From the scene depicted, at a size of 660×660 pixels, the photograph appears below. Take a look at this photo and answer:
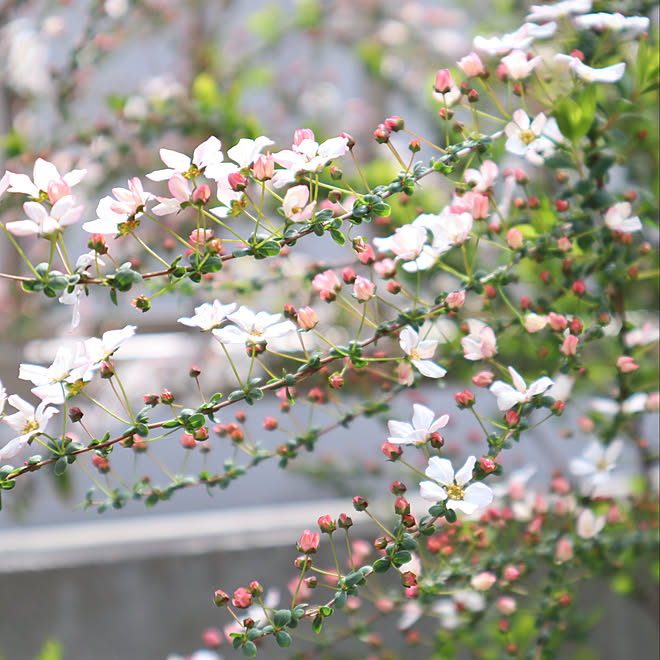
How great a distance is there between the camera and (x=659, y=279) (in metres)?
1.04

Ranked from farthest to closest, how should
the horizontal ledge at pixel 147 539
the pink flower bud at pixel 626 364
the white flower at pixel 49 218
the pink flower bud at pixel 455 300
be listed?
the horizontal ledge at pixel 147 539
the pink flower bud at pixel 626 364
the pink flower bud at pixel 455 300
the white flower at pixel 49 218

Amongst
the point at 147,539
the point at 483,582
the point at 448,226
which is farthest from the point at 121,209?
the point at 147,539

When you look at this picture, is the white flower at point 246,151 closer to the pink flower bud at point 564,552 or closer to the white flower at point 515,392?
the white flower at point 515,392

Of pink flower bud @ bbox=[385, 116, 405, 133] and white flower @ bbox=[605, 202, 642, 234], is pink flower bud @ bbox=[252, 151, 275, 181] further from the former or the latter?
white flower @ bbox=[605, 202, 642, 234]

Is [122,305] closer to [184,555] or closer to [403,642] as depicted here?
[184,555]

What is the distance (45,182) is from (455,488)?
1.13 ft

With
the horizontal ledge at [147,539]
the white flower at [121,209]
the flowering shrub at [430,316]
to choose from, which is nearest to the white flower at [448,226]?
the flowering shrub at [430,316]

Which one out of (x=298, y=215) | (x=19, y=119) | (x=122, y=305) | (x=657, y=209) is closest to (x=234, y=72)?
(x=19, y=119)

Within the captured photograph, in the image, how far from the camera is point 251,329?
1.71 ft

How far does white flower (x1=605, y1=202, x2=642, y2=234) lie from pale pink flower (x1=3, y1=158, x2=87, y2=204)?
18.1 inches

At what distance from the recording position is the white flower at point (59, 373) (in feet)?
1.59

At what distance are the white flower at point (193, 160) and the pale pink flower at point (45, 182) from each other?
0.17ft

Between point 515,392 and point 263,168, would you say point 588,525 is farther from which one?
point 263,168

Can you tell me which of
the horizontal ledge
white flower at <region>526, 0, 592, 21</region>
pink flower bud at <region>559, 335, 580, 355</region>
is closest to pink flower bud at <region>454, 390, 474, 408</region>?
pink flower bud at <region>559, 335, 580, 355</region>
